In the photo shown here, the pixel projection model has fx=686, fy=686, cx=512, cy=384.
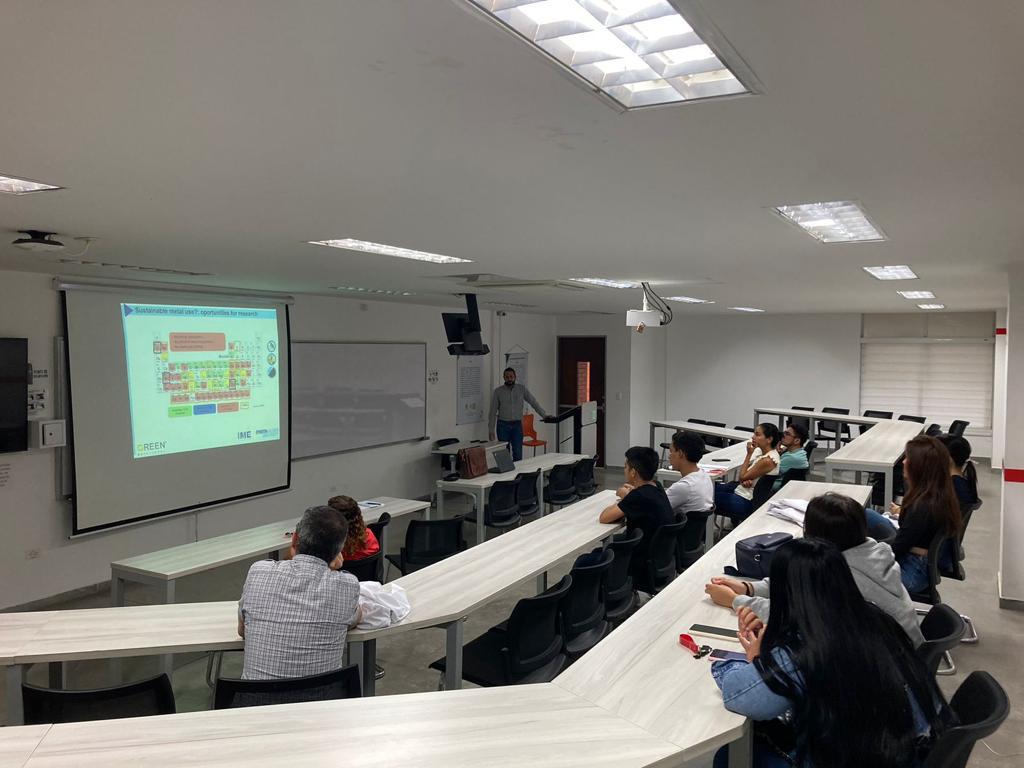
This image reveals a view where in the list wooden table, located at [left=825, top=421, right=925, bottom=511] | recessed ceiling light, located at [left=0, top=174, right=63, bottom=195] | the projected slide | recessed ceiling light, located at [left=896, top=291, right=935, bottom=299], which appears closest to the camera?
recessed ceiling light, located at [left=0, top=174, right=63, bottom=195]

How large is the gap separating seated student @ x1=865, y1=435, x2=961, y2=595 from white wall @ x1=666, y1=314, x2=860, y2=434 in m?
8.35

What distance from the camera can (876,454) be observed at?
19.3 feet

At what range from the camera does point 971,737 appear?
167 centimetres

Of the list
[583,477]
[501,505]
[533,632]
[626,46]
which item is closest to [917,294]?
[583,477]

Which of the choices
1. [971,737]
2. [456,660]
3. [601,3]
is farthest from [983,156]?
[456,660]

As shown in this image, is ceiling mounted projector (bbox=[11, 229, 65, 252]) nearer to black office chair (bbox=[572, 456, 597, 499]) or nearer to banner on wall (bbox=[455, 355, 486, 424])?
black office chair (bbox=[572, 456, 597, 499])

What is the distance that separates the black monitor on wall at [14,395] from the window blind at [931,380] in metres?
11.6

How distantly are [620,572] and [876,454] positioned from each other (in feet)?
10.6

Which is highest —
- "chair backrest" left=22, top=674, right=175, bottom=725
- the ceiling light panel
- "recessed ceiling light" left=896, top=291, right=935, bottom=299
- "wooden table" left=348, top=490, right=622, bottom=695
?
A: "recessed ceiling light" left=896, top=291, right=935, bottom=299

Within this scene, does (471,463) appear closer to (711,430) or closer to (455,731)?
(711,430)

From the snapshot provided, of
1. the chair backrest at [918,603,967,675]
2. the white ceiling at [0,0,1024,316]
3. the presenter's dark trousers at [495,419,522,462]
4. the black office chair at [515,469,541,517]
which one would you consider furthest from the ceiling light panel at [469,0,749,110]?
the presenter's dark trousers at [495,419,522,462]

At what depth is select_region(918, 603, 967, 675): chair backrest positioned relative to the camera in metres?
2.34

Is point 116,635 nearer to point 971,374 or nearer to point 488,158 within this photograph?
point 488,158

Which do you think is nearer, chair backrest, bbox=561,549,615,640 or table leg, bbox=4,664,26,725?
table leg, bbox=4,664,26,725
